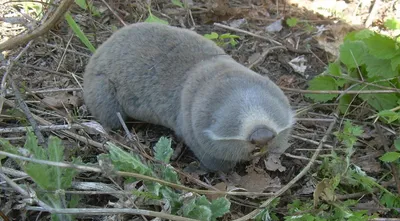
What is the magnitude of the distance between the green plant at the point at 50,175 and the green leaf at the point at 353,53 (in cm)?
223

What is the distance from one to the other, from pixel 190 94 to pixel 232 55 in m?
1.39

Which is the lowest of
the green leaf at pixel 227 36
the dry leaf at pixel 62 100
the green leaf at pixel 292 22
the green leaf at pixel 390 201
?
the green leaf at pixel 390 201

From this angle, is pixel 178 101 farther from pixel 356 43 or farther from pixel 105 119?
pixel 356 43

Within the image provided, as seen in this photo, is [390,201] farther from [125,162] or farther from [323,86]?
[125,162]

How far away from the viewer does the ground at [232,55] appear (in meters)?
3.19

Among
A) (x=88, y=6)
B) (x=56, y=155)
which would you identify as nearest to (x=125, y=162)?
(x=56, y=155)

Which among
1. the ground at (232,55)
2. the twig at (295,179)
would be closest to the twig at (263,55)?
the ground at (232,55)

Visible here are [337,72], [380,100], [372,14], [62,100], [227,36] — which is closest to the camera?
[380,100]

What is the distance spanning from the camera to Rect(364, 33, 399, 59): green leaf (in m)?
3.49

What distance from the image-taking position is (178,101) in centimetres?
345

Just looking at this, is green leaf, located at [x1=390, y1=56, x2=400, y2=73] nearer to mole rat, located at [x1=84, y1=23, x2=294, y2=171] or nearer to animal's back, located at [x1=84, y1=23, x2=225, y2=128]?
mole rat, located at [x1=84, y1=23, x2=294, y2=171]

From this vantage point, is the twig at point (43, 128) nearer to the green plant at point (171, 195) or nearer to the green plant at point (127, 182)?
the green plant at point (127, 182)

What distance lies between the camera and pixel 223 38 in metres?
4.56

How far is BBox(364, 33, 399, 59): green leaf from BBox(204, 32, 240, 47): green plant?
134 cm
